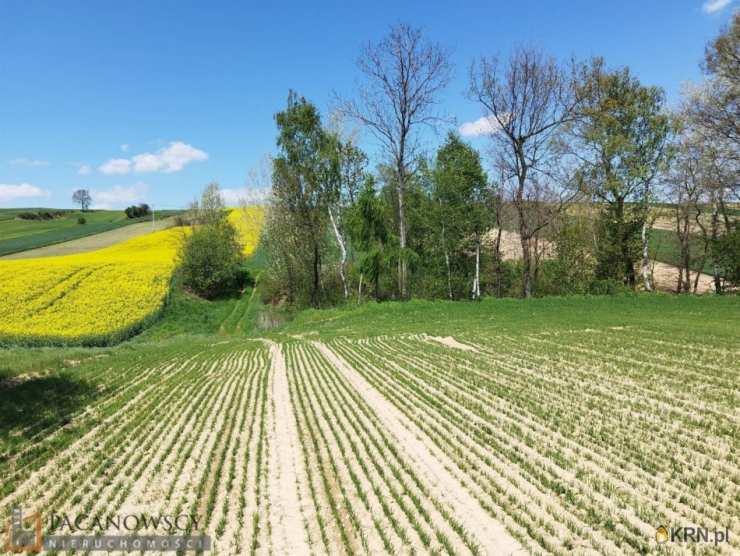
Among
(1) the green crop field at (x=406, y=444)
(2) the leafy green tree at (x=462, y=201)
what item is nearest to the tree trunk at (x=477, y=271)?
(2) the leafy green tree at (x=462, y=201)

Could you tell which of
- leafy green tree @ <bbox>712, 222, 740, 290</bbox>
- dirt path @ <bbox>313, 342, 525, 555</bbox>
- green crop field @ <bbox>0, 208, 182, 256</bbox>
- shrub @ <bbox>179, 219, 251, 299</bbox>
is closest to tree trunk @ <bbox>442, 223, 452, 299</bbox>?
leafy green tree @ <bbox>712, 222, 740, 290</bbox>

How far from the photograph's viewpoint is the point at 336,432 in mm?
8891

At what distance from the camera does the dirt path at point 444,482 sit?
5082 millimetres

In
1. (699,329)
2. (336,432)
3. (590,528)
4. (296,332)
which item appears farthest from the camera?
(296,332)

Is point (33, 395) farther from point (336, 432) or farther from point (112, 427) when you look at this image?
point (336, 432)

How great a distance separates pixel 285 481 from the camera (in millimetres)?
6824

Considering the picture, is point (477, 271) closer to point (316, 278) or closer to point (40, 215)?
point (316, 278)

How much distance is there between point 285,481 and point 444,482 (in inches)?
104

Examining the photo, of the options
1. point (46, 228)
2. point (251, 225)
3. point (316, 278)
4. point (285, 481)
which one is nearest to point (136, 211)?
point (46, 228)

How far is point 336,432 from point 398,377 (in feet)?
14.9

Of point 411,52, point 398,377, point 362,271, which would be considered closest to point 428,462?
point 398,377

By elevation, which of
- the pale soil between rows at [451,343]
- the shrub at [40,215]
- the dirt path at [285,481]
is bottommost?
the pale soil between rows at [451,343]

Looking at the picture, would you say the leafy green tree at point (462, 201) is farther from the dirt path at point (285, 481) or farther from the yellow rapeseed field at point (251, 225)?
the dirt path at point (285, 481)

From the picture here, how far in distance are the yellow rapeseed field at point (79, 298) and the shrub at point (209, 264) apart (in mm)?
2581
